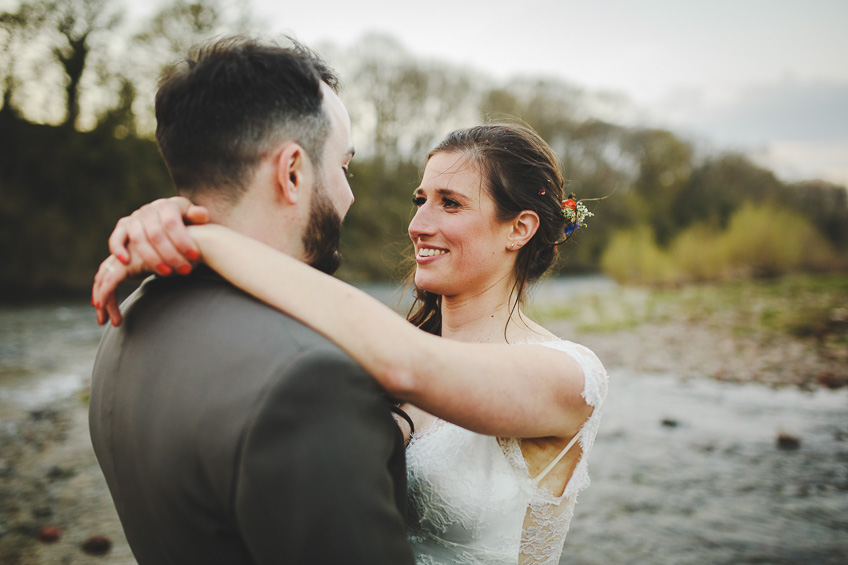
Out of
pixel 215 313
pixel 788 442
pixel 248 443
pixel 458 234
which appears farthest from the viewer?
pixel 788 442

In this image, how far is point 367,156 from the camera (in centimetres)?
2828

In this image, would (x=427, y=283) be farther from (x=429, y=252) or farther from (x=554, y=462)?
(x=554, y=462)

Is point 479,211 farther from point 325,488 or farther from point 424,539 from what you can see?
point 325,488

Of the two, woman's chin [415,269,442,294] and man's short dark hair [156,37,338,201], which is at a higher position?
man's short dark hair [156,37,338,201]

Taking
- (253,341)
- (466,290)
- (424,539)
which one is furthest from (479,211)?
(253,341)

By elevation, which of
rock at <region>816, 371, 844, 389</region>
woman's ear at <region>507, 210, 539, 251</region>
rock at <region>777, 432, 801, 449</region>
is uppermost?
woman's ear at <region>507, 210, 539, 251</region>

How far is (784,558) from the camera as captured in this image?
202 inches

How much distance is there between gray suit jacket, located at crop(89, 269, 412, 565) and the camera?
1053 mm

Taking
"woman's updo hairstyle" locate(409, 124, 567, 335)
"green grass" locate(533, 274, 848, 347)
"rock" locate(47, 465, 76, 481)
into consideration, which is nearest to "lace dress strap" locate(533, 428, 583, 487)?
"woman's updo hairstyle" locate(409, 124, 567, 335)

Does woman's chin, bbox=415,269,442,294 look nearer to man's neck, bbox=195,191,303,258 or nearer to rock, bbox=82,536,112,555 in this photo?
man's neck, bbox=195,191,303,258

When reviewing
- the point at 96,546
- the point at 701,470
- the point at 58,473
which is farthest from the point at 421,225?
the point at 701,470

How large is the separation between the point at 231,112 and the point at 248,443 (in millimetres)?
882

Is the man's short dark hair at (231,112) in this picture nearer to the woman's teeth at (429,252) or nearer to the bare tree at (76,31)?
the woman's teeth at (429,252)

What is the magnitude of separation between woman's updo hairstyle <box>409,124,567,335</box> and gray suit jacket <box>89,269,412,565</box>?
1589mm
